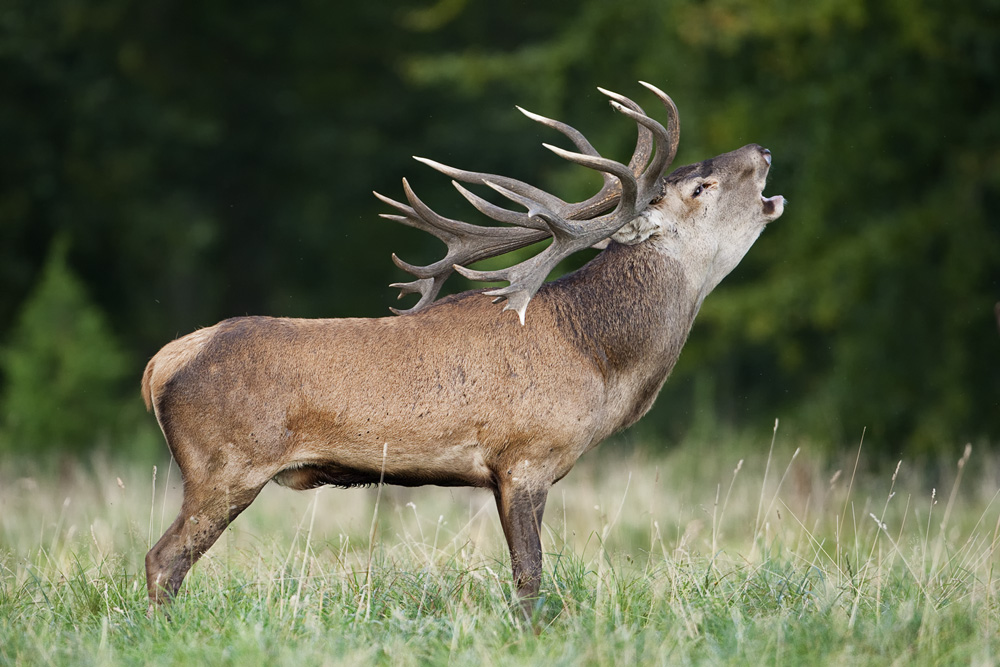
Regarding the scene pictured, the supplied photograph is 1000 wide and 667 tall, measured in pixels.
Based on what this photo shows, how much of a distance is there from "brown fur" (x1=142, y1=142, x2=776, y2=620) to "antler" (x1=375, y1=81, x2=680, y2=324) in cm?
21

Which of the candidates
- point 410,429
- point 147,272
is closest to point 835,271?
point 410,429

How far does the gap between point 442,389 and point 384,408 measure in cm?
24

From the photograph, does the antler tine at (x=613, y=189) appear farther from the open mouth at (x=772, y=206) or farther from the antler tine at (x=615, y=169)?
the open mouth at (x=772, y=206)

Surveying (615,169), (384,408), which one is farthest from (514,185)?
(384,408)

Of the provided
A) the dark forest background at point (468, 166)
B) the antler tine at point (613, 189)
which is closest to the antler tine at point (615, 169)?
the antler tine at point (613, 189)

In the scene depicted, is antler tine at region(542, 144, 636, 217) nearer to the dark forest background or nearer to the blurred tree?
the dark forest background

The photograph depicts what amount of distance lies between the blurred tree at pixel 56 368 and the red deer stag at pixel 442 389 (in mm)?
10092

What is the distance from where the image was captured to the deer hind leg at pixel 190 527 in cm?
462

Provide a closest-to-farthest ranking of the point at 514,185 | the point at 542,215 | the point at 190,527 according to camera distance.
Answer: the point at 190,527
the point at 542,215
the point at 514,185

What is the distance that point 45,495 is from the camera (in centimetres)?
979

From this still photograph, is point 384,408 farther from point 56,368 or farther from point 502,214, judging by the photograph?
point 56,368

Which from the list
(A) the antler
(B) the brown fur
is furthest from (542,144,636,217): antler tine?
(B) the brown fur

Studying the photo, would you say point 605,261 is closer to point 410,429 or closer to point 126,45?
point 410,429

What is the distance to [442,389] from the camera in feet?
15.5
